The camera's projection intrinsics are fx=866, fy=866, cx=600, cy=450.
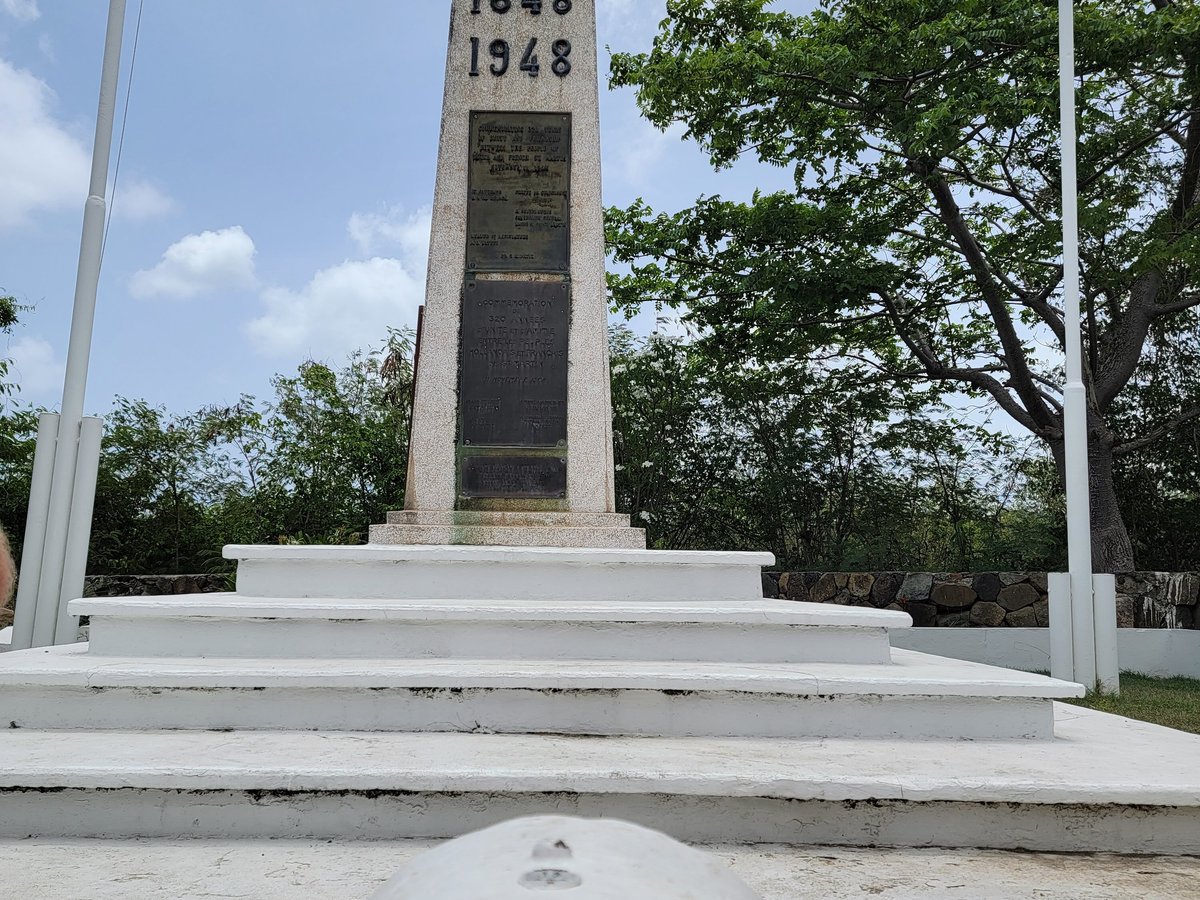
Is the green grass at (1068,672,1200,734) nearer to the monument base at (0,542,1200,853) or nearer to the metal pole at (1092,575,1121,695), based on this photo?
the metal pole at (1092,575,1121,695)

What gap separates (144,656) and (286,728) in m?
0.91

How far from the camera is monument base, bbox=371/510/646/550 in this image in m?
5.18

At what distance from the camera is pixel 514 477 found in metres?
5.44

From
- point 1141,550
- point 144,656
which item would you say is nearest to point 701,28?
point 1141,550

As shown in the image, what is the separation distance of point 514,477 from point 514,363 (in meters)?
0.74

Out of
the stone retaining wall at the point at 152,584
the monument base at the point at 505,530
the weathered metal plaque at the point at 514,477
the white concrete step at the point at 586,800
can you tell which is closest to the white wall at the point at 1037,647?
the monument base at the point at 505,530

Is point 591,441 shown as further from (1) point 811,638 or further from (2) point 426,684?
(2) point 426,684

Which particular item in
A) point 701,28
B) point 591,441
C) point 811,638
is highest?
point 701,28

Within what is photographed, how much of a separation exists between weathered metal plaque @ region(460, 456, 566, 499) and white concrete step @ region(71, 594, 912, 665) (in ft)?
5.95

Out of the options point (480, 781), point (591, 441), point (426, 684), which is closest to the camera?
point (480, 781)

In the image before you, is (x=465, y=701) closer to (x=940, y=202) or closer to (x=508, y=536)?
(x=508, y=536)

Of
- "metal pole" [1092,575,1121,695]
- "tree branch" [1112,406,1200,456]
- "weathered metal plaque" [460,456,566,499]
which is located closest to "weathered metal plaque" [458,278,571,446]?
"weathered metal plaque" [460,456,566,499]

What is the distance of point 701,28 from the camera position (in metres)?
10.6

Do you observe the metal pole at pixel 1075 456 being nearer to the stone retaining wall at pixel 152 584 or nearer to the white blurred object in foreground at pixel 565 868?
the white blurred object in foreground at pixel 565 868
